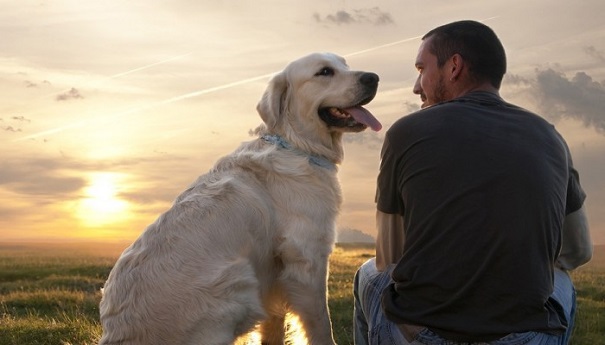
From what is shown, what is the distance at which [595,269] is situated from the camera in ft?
65.5

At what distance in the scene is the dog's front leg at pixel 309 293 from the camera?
5094 millimetres

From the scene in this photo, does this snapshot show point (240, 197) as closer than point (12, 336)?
Yes

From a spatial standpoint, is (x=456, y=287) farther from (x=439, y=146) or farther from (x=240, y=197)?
(x=240, y=197)

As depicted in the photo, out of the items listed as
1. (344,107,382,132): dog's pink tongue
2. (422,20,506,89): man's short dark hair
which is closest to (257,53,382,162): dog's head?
(344,107,382,132): dog's pink tongue

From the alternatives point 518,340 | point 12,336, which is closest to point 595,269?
point 12,336

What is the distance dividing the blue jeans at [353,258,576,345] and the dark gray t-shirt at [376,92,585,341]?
6 cm

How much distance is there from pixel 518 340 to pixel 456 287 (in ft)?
1.46

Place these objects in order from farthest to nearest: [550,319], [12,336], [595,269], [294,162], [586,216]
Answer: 1. [595,269]
2. [12,336]
3. [294,162]
4. [586,216]
5. [550,319]

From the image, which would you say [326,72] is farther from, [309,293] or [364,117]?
[309,293]

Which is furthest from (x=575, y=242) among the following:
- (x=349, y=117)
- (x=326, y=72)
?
(x=326, y=72)

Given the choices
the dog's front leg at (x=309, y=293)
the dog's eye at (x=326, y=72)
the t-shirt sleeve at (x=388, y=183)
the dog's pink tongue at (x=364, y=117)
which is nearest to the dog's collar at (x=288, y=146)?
the dog's pink tongue at (x=364, y=117)

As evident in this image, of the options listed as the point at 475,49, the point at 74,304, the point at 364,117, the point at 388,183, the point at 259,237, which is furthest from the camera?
the point at 74,304

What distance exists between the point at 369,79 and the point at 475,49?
1678 millimetres

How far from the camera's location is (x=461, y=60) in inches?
161
